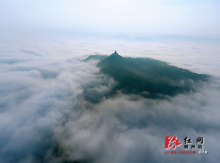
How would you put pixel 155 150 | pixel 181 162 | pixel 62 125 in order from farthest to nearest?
pixel 62 125
pixel 155 150
pixel 181 162

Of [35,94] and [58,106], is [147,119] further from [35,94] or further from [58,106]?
[35,94]

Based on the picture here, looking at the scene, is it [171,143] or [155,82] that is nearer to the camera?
[171,143]

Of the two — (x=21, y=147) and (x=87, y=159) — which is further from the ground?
(x=21, y=147)

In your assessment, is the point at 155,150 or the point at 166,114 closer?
the point at 155,150

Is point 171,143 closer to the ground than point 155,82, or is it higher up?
closer to the ground

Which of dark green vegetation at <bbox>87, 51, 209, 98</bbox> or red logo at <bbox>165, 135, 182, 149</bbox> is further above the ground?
dark green vegetation at <bbox>87, 51, 209, 98</bbox>

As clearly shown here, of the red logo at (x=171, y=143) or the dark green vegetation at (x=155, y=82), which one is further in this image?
the dark green vegetation at (x=155, y=82)

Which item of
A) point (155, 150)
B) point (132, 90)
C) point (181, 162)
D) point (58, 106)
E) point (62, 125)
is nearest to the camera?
point (181, 162)

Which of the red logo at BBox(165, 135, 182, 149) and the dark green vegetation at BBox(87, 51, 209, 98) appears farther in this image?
the dark green vegetation at BBox(87, 51, 209, 98)

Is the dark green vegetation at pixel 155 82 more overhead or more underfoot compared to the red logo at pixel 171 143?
more overhead

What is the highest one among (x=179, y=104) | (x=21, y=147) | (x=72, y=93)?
(x=72, y=93)

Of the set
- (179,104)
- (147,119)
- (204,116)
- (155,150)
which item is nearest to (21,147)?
(155,150)
